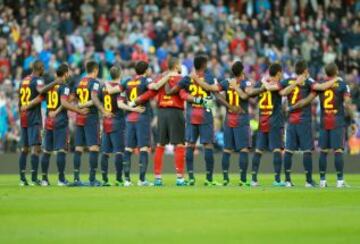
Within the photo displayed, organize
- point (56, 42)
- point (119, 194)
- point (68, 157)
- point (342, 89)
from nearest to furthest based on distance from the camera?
point (119, 194)
point (342, 89)
point (68, 157)
point (56, 42)

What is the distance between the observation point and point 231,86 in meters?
21.9

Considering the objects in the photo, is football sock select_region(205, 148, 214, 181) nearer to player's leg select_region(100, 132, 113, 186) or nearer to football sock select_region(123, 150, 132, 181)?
football sock select_region(123, 150, 132, 181)

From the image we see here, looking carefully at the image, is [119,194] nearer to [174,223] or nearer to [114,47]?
[174,223]

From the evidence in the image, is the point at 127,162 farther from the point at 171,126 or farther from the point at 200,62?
the point at 200,62

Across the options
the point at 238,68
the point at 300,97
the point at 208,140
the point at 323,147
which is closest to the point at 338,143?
the point at 323,147

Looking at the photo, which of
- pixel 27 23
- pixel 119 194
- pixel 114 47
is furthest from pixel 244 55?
pixel 119 194

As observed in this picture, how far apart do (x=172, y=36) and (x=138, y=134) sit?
13.6 m

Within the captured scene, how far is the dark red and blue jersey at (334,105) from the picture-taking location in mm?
21297

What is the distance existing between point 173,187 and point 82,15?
49.6ft

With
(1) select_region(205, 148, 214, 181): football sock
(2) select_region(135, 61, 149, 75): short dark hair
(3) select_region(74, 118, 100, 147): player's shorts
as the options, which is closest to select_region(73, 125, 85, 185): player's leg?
(3) select_region(74, 118, 100, 147): player's shorts

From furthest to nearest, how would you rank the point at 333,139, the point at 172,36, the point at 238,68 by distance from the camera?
the point at 172,36, the point at 238,68, the point at 333,139

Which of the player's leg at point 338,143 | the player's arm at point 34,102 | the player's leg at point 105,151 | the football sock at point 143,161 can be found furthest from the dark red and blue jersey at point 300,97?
the player's arm at point 34,102

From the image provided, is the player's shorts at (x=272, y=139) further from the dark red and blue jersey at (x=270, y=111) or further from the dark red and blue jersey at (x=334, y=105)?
the dark red and blue jersey at (x=334, y=105)

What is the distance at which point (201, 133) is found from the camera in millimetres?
22141
